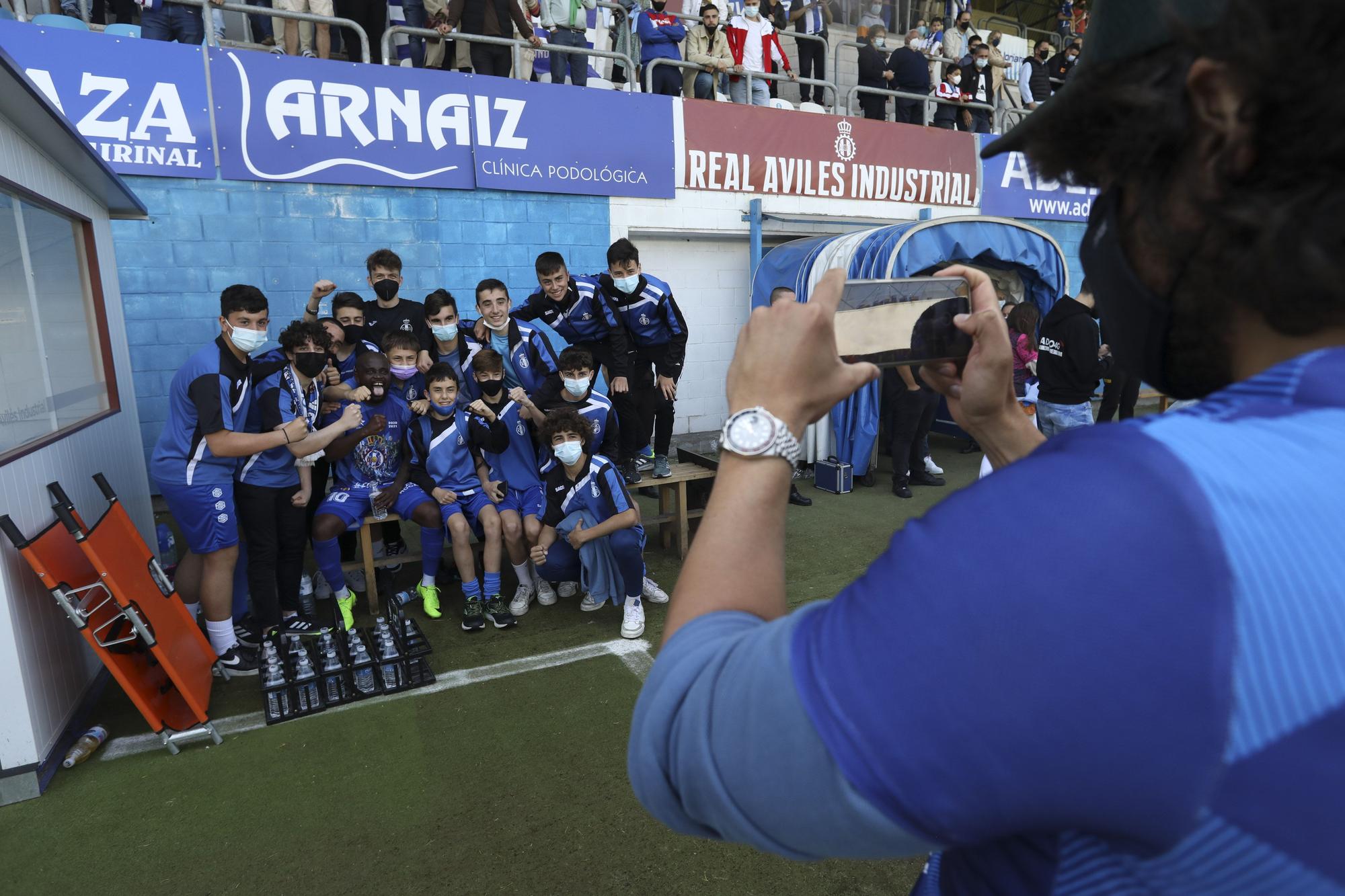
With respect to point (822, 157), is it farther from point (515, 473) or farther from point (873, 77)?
point (515, 473)

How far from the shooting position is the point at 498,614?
441 centimetres

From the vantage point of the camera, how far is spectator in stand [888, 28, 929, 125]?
33.0ft

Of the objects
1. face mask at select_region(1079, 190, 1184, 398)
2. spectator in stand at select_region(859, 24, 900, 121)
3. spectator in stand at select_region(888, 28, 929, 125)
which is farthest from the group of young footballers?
spectator in stand at select_region(888, 28, 929, 125)

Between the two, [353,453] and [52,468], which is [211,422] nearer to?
[52,468]

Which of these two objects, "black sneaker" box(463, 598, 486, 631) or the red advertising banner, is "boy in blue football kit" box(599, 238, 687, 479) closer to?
"black sneaker" box(463, 598, 486, 631)

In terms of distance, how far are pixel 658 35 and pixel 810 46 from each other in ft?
10.2

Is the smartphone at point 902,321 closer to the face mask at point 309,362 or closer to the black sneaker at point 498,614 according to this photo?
the black sneaker at point 498,614

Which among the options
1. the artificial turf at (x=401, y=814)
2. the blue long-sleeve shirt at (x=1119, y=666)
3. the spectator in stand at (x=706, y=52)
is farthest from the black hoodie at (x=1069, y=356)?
the blue long-sleeve shirt at (x=1119, y=666)

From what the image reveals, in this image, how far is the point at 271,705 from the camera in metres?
3.44

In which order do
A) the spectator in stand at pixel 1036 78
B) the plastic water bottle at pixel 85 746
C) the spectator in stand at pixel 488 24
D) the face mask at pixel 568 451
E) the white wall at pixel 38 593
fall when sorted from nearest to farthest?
the white wall at pixel 38 593
the plastic water bottle at pixel 85 746
the face mask at pixel 568 451
the spectator in stand at pixel 488 24
the spectator in stand at pixel 1036 78

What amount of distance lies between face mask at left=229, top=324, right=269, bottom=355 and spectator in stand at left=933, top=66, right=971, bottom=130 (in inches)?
342

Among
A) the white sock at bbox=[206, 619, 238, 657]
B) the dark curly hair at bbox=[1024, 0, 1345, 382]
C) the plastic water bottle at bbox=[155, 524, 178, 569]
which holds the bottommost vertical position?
the white sock at bbox=[206, 619, 238, 657]

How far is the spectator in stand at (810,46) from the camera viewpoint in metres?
10.3

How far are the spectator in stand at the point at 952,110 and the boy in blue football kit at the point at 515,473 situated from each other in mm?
7460
